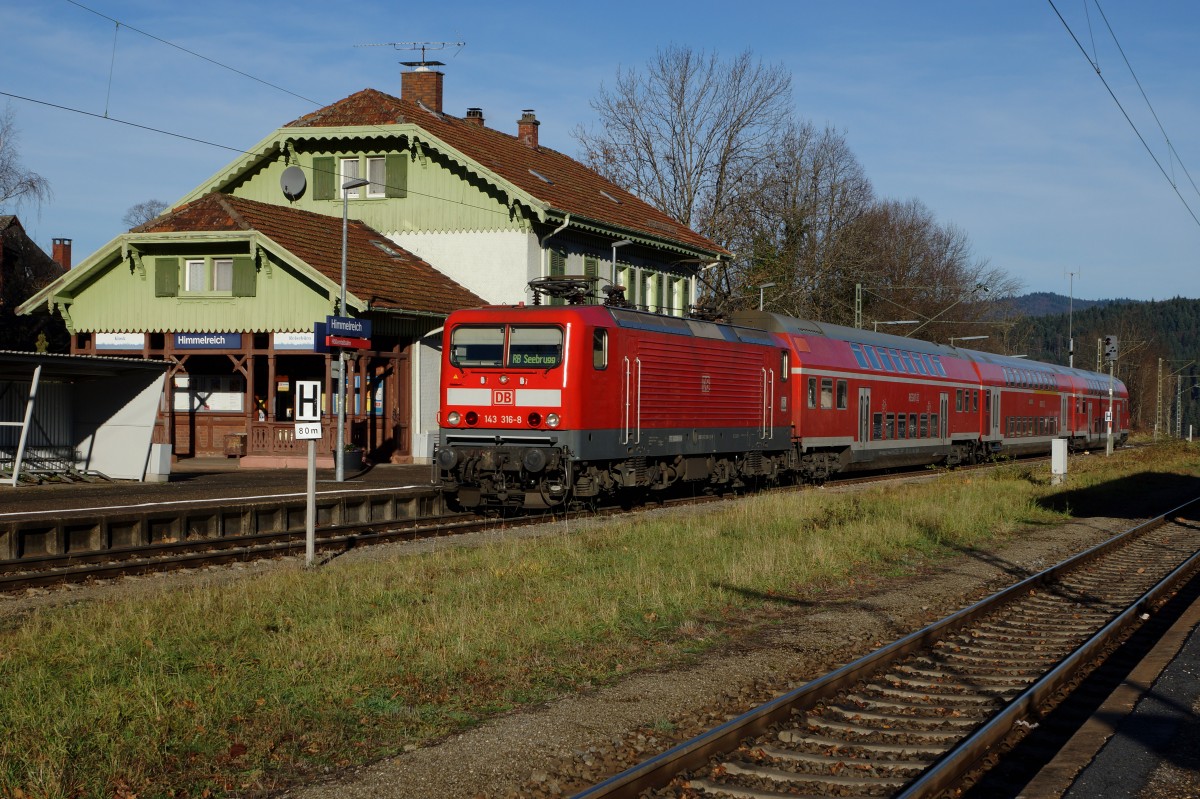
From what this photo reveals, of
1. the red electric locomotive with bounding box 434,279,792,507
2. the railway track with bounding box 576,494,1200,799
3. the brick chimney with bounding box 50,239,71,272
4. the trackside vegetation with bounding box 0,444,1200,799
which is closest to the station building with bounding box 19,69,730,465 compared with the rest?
the red electric locomotive with bounding box 434,279,792,507

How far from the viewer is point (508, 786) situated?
643 cm

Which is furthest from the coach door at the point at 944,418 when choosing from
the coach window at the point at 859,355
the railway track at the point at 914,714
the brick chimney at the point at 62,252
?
the brick chimney at the point at 62,252

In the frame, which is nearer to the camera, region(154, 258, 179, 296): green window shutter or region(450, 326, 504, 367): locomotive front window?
region(450, 326, 504, 367): locomotive front window

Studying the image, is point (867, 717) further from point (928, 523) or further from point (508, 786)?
point (928, 523)

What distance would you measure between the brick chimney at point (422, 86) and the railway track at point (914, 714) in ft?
107

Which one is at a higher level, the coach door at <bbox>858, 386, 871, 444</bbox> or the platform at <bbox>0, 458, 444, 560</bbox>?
the coach door at <bbox>858, 386, 871, 444</bbox>

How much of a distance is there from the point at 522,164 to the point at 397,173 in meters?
4.64

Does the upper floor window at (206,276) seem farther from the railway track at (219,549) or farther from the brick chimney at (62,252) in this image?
the brick chimney at (62,252)

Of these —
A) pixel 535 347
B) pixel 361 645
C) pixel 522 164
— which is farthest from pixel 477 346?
pixel 522 164

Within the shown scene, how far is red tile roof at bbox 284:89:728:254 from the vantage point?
36.3 m

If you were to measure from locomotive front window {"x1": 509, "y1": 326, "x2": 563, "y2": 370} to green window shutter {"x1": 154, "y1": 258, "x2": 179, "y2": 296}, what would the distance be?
56.2 feet

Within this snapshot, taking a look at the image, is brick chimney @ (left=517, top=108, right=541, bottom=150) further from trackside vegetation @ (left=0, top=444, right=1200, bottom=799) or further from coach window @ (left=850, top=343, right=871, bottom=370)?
trackside vegetation @ (left=0, top=444, right=1200, bottom=799)

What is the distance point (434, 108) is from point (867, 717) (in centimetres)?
3683

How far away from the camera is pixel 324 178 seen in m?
37.9
